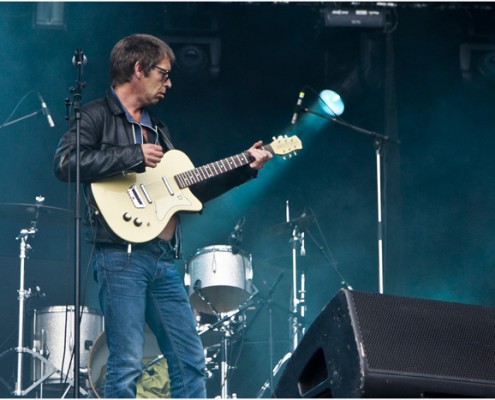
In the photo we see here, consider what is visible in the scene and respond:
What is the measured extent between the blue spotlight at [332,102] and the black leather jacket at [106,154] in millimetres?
2999

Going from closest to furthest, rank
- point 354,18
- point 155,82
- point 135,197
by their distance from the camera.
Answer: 1. point 135,197
2. point 155,82
3. point 354,18

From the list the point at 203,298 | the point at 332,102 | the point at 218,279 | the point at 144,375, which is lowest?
the point at 144,375

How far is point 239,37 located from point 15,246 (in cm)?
255

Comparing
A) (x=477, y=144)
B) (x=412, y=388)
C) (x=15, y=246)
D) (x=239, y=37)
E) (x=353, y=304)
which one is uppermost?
(x=239, y=37)

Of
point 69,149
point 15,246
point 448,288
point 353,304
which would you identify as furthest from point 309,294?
point 353,304

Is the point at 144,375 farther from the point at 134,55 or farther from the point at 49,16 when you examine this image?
the point at 49,16

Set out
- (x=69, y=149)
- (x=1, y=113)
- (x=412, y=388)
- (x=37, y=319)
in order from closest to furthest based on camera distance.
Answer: (x=412, y=388)
(x=69, y=149)
(x=37, y=319)
(x=1, y=113)

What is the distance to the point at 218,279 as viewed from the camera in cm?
692

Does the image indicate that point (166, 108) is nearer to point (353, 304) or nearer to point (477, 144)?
point (477, 144)

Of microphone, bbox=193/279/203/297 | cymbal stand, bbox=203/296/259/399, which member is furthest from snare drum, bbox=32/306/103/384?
cymbal stand, bbox=203/296/259/399

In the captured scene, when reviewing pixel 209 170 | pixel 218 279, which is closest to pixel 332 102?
pixel 218 279

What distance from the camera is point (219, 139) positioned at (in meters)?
8.52

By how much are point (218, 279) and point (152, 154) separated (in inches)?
109

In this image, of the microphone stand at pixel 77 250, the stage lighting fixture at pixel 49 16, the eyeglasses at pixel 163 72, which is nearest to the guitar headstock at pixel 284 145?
the eyeglasses at pixel 163 72
